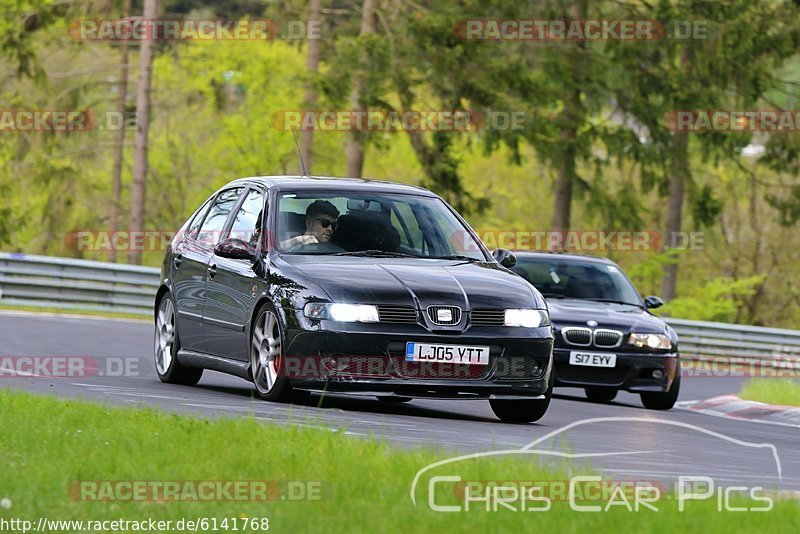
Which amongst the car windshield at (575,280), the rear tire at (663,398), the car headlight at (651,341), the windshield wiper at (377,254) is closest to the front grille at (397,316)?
the windshield wiper at (377,254)

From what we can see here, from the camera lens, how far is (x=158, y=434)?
866cm

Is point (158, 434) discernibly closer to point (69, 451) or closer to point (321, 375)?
point (69, 451)

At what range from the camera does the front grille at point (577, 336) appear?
53.7 feet

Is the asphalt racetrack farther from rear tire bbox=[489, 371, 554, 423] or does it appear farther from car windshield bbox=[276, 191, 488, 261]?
car windshield bbox=[276, 191, 488, 261]

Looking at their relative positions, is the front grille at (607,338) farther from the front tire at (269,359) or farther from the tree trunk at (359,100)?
the tree trunk at (359,100)

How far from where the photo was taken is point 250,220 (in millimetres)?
12594

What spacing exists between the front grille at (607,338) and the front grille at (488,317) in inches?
213

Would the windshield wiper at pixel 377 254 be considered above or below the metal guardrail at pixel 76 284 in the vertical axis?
above

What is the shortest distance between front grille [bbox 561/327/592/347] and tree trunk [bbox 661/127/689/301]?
22.2 meters

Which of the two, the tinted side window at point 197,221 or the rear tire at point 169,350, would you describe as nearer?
the rear tire at point 169,350

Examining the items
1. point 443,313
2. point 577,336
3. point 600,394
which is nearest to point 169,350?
point 443,313

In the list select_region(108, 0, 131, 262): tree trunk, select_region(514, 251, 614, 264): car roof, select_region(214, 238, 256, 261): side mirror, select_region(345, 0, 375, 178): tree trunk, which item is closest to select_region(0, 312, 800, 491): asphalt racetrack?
select_region(214, 238, 256, 261): side mirror

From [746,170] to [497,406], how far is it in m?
30.9

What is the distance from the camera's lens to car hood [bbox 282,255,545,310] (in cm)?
1095
